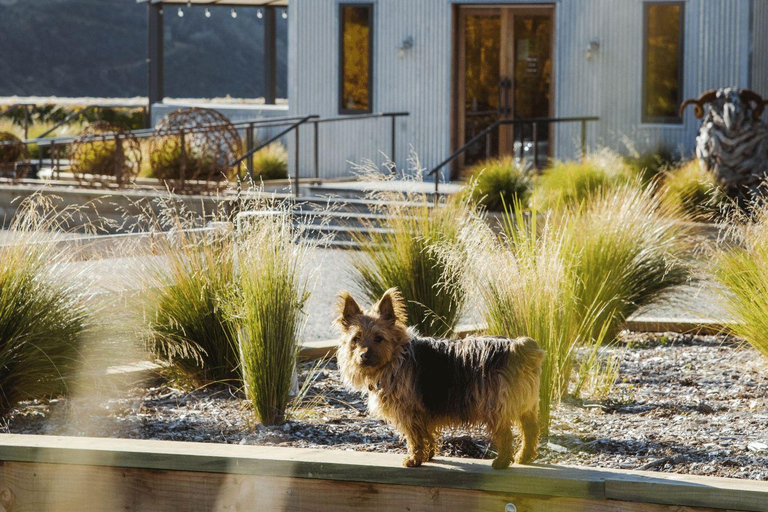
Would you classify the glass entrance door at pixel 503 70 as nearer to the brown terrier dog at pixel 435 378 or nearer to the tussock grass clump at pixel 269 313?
the tussock grass clump at pixel 269 313

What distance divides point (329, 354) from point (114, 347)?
4.54 feet

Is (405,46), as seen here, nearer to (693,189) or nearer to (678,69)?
(678,69)

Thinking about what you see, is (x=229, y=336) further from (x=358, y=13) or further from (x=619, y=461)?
(x=358, y=13)

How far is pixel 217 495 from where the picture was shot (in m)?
3.60

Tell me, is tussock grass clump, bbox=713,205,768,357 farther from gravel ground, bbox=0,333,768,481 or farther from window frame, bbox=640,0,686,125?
window frame, bbox=640,0,686,125

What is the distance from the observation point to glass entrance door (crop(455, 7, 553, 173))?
53.2 ft

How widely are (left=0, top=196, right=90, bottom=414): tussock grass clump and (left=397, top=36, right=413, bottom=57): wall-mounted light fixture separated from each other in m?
12.1

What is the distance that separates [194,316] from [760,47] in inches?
474

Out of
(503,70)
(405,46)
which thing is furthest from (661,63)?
(405,46)

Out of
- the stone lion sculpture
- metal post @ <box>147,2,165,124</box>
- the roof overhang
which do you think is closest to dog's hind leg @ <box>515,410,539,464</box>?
the stone lion sculpture

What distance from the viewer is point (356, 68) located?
17062mm

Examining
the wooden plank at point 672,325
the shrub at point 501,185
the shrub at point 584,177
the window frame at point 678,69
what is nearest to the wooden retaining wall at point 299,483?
the wooden plank at point 672,325

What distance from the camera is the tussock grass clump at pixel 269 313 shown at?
4359 millimetres

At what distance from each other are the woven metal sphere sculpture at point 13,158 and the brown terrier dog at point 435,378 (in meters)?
14.9
